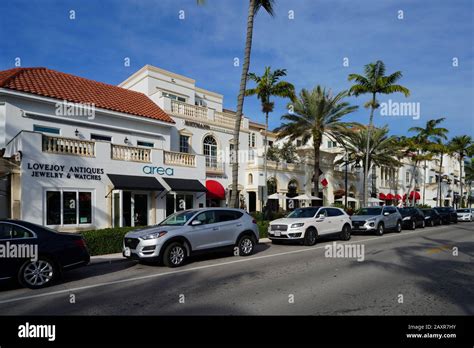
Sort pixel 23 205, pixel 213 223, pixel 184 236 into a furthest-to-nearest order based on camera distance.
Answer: pixel 23 205
pixel 213 223
pixel 184 236

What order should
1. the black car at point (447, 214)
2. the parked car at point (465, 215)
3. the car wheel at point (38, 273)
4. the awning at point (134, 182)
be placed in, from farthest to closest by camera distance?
the parked car at point (465, 215), the black car at point (447, 214), the awning at point (134, 182), the car wheel at point (38, 273)

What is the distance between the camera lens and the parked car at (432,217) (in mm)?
26922

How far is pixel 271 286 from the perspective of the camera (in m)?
7.56

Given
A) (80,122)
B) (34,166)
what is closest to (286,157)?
(80,122)

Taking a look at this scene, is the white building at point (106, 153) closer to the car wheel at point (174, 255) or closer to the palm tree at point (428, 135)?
the car wheel at point (174, 255)

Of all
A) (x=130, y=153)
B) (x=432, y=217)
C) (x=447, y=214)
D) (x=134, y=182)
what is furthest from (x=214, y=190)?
(x=447, y=214)

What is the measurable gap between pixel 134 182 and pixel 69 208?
10.1 ft

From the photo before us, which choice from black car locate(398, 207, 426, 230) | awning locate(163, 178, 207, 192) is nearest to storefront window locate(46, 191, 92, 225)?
awning locate(163, 178, 207, 192)

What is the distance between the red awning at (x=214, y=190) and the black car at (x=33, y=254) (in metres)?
14.9

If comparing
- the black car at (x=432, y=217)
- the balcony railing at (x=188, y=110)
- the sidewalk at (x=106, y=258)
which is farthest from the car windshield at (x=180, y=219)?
the black car at (x=432, y=217)

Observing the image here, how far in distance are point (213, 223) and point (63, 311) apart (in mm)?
5653
